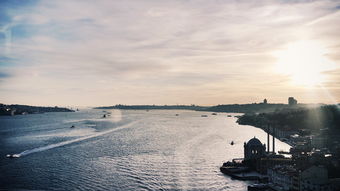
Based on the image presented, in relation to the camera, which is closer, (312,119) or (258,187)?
(258,187)

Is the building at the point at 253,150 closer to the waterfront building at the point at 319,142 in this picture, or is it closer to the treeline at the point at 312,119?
the waterfront building at the point at 319,142

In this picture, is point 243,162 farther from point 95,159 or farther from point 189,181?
point 95,159

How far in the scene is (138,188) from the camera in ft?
140

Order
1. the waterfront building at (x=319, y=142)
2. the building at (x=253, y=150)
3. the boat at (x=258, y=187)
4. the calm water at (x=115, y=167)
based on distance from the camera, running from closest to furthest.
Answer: the calm water at (x=115, y=167) < the boat at (x=258, y=187) < the building at (x=253, y=150) < the waterfront building at (x=319, y=142)

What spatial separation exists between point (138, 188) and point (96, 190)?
19.6 ft

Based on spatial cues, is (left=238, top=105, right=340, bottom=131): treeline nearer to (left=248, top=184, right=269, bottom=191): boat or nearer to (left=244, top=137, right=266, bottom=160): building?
(left=244, top=137, right=266, bottom=160): building

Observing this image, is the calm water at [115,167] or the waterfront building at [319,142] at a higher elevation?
the waterfront building at [319,142]

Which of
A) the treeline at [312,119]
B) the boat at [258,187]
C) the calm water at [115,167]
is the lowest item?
the boat at [258,187]

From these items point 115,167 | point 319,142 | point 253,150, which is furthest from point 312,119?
point 115,167

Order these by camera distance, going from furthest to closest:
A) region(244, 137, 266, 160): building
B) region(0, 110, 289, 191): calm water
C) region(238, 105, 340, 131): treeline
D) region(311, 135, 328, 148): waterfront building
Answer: region(238, 105, 340, 131): treeline → region(311, 135, 328, 148): waterfront building → region(244, 137, 266, 160): building → region(0, 110, 289, 191): calm water

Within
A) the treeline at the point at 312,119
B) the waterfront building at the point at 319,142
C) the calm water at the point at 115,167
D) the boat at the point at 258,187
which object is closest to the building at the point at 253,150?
the calm water at the point at 115,167

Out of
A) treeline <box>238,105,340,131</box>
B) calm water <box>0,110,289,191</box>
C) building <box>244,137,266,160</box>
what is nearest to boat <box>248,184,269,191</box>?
calm water <box>0,110,289,191</box>

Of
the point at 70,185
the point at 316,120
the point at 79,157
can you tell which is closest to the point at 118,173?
the point at 70,185

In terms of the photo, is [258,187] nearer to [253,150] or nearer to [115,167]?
[253,150]
